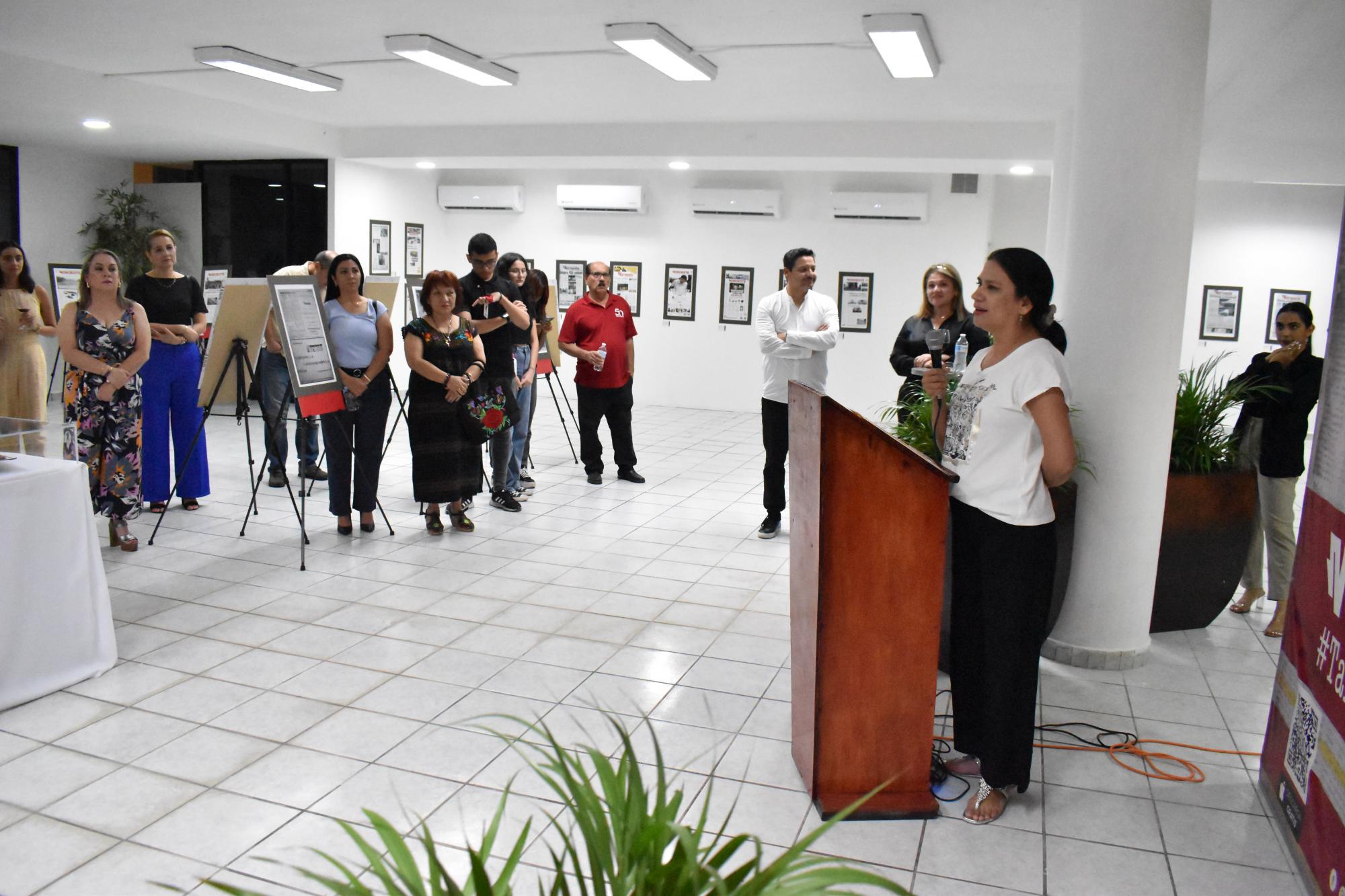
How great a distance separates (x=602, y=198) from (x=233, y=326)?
6691mm

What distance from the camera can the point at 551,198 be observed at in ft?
39.6

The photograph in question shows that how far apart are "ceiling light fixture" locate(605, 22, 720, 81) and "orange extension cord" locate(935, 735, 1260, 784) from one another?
14.4 ft

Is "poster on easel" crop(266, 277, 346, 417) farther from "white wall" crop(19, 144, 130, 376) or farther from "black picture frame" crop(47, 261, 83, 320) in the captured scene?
"white wall" crop(19, 144, 130, 376)

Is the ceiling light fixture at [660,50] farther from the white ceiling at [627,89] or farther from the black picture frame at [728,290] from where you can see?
the black picture frame at [728,290]

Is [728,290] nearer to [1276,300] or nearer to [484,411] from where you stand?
[1276,300]

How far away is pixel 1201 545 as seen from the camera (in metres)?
4.27

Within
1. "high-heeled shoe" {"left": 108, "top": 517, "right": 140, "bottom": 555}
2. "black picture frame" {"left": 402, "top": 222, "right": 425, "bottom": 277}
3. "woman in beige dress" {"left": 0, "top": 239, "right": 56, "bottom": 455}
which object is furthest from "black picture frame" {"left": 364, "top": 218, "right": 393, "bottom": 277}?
"high-heeled shoe" {"left": 108, "top": 517, "right": 140, "bottom": 555}

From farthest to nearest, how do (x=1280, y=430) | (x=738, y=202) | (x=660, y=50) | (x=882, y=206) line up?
(x=738, y=202), (x=882, y=206), (x=660, y=50), (x=1280, y=430)

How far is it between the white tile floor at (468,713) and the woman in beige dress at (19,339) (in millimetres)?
952

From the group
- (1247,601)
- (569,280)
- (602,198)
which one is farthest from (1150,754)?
(569,280)

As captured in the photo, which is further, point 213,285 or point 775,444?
point 213,285

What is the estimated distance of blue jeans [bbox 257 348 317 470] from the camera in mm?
6215

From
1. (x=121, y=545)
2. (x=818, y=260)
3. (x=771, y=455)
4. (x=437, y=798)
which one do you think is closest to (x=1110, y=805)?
(x=437, y=798)

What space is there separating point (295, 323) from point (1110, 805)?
13.9 feet
